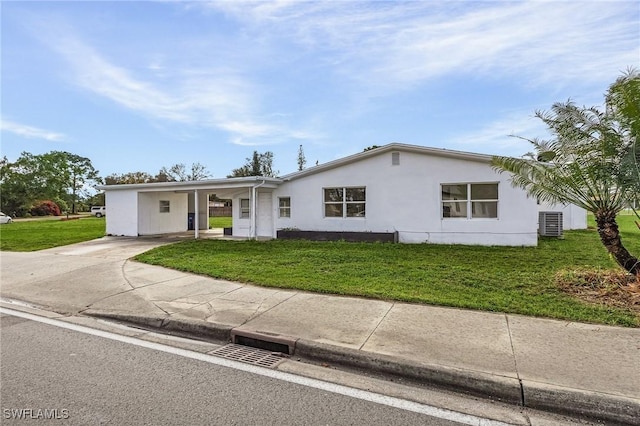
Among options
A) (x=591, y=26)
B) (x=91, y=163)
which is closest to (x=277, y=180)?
(x=591, y=26)

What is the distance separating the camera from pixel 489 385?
3.45 metres

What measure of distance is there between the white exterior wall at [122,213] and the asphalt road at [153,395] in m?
16.0

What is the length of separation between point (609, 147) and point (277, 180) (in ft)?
40.2

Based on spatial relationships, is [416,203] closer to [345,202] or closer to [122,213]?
[345,202]

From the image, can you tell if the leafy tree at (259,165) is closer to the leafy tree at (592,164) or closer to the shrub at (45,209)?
the shrub at (45,209)

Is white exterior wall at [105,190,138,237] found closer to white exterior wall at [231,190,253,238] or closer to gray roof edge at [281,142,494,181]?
white exterior wall at [231,190,253,238]

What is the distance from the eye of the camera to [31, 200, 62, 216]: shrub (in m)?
50.1

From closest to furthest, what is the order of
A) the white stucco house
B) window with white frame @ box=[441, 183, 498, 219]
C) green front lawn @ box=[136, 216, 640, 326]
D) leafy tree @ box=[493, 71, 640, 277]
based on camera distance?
green front lawn @ box=[136, 216, 640, 326] → leafy tree @ box=[493, 71, 640, 277] → the white stucco house → window with white frame @ box=[441, 183, 498, 219]

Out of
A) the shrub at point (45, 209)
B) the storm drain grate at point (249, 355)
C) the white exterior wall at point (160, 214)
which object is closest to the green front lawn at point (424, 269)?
the storm drain grate at point (249, 355)

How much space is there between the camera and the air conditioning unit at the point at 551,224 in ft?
49.5

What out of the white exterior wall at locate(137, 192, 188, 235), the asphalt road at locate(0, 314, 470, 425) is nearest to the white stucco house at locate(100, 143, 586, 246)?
the white exterior wall at locate(137, 192, 188, 235)

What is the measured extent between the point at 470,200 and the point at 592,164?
6578 millimetres

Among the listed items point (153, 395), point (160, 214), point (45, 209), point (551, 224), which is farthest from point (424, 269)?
point (45, 209)

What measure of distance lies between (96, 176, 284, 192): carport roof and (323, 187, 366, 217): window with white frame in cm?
247
